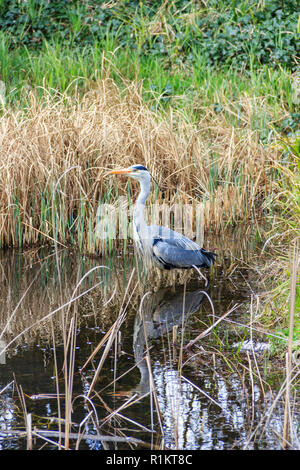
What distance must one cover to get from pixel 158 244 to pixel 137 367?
195 centimetres

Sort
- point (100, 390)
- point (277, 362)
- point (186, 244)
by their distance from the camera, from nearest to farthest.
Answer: point (100, 390) < point (277, 362) < point (186, 244)

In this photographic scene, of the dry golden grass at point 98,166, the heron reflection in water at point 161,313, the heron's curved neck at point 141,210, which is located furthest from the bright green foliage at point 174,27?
the heron reflection in water at point 161,313

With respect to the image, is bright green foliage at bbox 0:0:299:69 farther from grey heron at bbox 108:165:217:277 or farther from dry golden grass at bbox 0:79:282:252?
grey heron at bbox 108:165:217:277

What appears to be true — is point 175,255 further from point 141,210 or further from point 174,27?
point 174,27

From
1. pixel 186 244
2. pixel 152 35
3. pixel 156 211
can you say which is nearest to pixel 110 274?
pixel 186 244

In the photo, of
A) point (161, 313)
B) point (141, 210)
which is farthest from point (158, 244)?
point (161, 313)

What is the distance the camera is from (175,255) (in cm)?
594

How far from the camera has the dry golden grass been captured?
664 cm

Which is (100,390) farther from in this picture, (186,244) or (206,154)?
(206,154)

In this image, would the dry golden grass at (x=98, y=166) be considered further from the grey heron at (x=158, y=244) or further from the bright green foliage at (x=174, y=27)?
the bright green foliage at (x=174, y=27)

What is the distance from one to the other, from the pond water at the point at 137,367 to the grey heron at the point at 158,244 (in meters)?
0.20

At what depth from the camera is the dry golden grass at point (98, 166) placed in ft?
21.8

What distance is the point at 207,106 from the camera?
889cm

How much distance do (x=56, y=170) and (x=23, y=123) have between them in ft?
1.91
